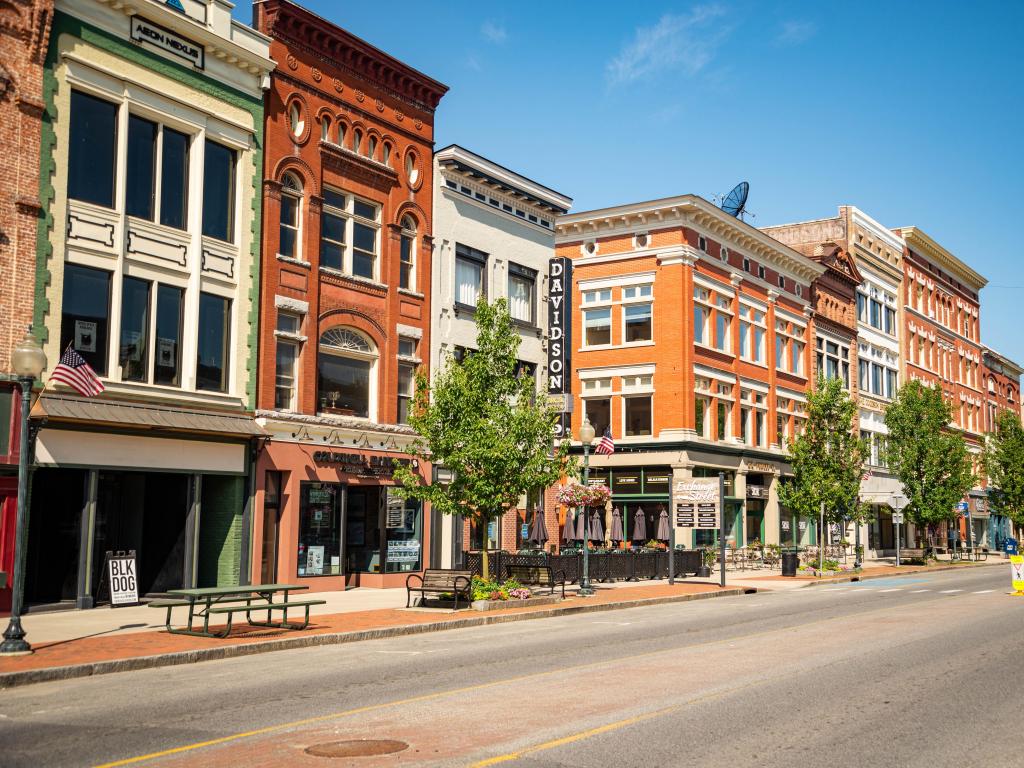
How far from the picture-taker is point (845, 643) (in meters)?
16.5

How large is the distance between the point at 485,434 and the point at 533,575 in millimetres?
5068

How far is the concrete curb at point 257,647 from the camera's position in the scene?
1303 centimetres

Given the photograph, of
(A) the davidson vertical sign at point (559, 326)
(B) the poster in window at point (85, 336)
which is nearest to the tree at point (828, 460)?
(A) the davidson vertical sign at point (559, 326)

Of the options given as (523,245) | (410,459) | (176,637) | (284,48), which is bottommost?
(176,637)

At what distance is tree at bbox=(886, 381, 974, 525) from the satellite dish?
41.7 feet

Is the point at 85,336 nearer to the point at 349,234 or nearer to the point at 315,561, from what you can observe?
the point at 315,561

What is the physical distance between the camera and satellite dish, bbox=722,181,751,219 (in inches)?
2162

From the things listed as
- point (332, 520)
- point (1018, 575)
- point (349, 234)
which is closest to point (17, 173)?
point (349, 234)

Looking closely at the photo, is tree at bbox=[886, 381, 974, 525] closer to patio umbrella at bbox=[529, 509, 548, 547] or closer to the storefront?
patio umbrella at bbox=[529, 509, 548, 547]

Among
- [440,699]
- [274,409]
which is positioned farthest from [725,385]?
[440,699]

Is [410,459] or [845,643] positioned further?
[410,459]

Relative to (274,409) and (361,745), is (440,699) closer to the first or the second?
(361,745)

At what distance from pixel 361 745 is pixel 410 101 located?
25972mm

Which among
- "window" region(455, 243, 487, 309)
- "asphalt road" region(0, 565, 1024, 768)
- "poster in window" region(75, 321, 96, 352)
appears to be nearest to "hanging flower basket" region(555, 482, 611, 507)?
"window" region(455, 243, 487, 309)
